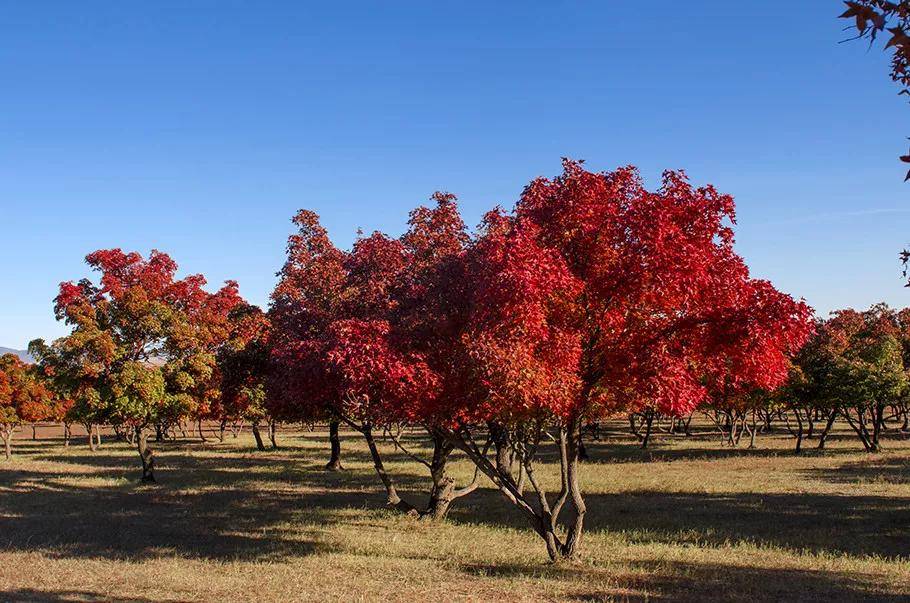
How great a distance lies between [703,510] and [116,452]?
57.1 meters

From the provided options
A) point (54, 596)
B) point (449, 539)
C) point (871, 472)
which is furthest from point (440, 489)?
point (871, 472)

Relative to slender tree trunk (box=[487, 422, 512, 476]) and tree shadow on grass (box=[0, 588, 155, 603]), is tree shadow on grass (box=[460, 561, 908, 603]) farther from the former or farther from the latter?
tree shadow on grass (box=[0, 588, 155, 603])

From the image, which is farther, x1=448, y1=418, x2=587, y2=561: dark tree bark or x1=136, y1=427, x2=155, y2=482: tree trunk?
x1=136, y1=427, x2=155, y2=482: tree trunk

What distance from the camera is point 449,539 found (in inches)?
803

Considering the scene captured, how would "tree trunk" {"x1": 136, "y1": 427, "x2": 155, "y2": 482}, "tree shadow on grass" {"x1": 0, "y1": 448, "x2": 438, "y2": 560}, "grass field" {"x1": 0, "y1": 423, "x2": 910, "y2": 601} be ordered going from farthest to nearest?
"tree trunk" {"x1": 136, "y1": 427, "x2": 155, "y2": 482} → "tree shadow on grass" {"x1": 0, "y1": 448, "x2": 438, "y2": 560} → "grass field" {"x1": 0, "y1": 423, "x2": 910, "y2": 601}

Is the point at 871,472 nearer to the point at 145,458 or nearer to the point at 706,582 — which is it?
the point at 706,582

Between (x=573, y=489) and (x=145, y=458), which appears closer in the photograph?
(x=573, y=489)

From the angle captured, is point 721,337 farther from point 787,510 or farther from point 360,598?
point 787,510

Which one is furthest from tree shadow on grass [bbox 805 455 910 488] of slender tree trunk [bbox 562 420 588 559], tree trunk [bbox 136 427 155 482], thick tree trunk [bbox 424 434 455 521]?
tree trunk [bbox 136 427 155 482]

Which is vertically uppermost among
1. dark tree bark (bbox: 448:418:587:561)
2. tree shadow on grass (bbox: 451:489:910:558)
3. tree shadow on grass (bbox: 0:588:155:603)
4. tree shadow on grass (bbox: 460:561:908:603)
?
dark tree bark (bbox: 448:418:587:561)

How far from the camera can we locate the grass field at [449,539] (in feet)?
46.3

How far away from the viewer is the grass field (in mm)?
14125

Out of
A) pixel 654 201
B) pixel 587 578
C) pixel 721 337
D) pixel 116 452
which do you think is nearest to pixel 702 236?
pixel 654 201

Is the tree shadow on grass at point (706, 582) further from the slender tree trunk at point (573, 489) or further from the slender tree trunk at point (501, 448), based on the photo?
the slender tree trunk at point (501, 448)
